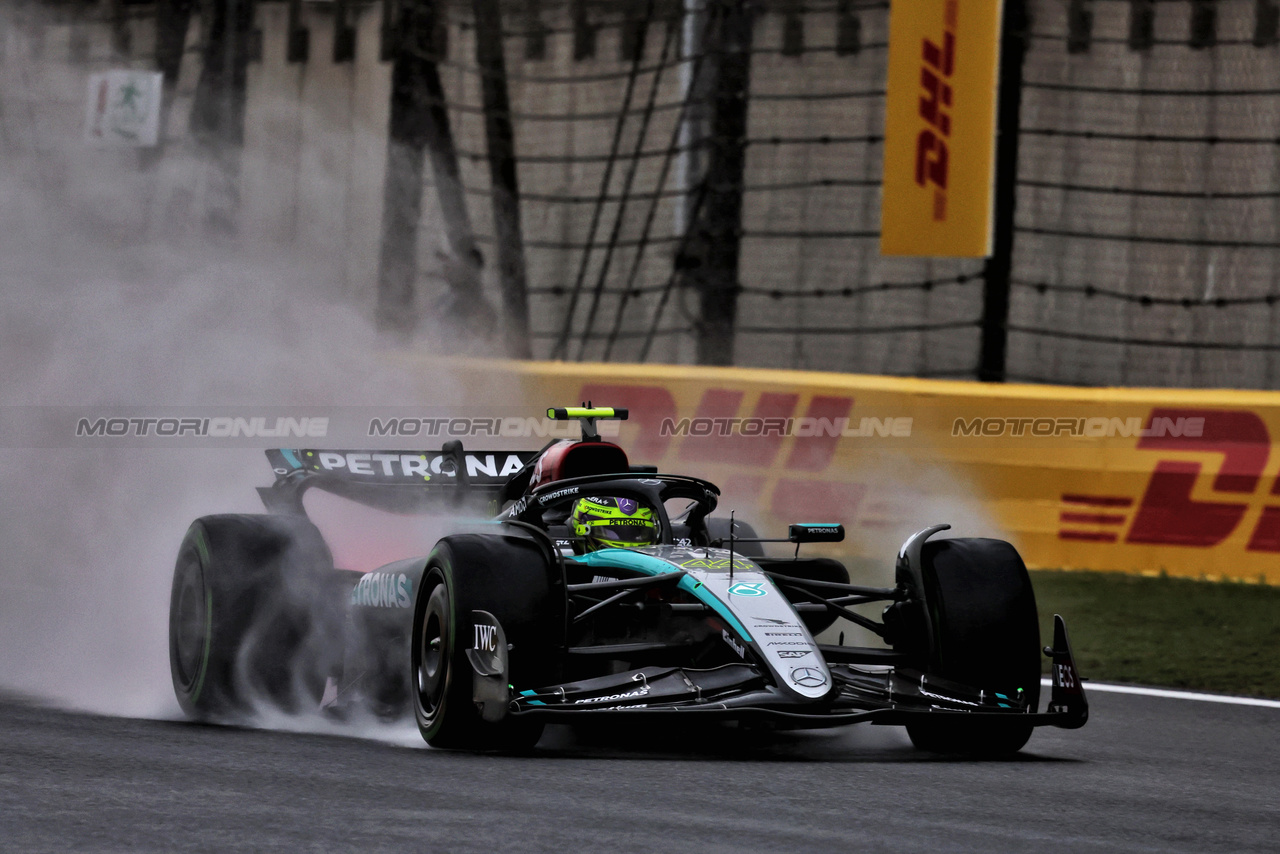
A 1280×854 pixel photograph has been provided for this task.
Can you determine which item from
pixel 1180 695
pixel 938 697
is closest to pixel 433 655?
pixel 938 697

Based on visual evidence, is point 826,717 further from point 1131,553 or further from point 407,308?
point 407,308

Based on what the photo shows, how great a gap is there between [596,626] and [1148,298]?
7.72 meters

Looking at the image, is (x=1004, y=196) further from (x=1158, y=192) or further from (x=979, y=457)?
(x=979, y=457)

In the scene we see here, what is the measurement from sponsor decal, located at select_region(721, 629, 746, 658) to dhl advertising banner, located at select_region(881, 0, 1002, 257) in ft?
23.6

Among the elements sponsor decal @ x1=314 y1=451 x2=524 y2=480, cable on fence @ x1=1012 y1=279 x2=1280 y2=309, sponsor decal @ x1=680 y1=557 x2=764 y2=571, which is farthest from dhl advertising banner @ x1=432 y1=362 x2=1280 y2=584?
sponsor decal @ x1=680 y1=557 x2=764 y2=571

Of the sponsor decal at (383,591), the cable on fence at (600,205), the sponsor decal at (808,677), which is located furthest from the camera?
the cable on fence at (600,205)

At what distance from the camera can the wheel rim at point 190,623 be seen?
26.3 ft

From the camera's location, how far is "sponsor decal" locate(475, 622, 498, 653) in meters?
6.62

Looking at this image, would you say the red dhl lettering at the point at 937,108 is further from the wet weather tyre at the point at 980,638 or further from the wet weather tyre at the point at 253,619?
the wet weather tyre at the point at 253,619

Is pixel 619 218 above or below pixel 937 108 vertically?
below

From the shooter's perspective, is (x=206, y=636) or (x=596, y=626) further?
(x=206, y=636)

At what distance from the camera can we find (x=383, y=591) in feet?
25.5

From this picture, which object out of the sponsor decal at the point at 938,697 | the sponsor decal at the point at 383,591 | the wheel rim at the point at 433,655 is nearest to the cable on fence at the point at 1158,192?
the sponsor decal at the point at 383,591

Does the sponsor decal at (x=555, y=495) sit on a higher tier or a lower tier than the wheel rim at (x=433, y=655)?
higher
